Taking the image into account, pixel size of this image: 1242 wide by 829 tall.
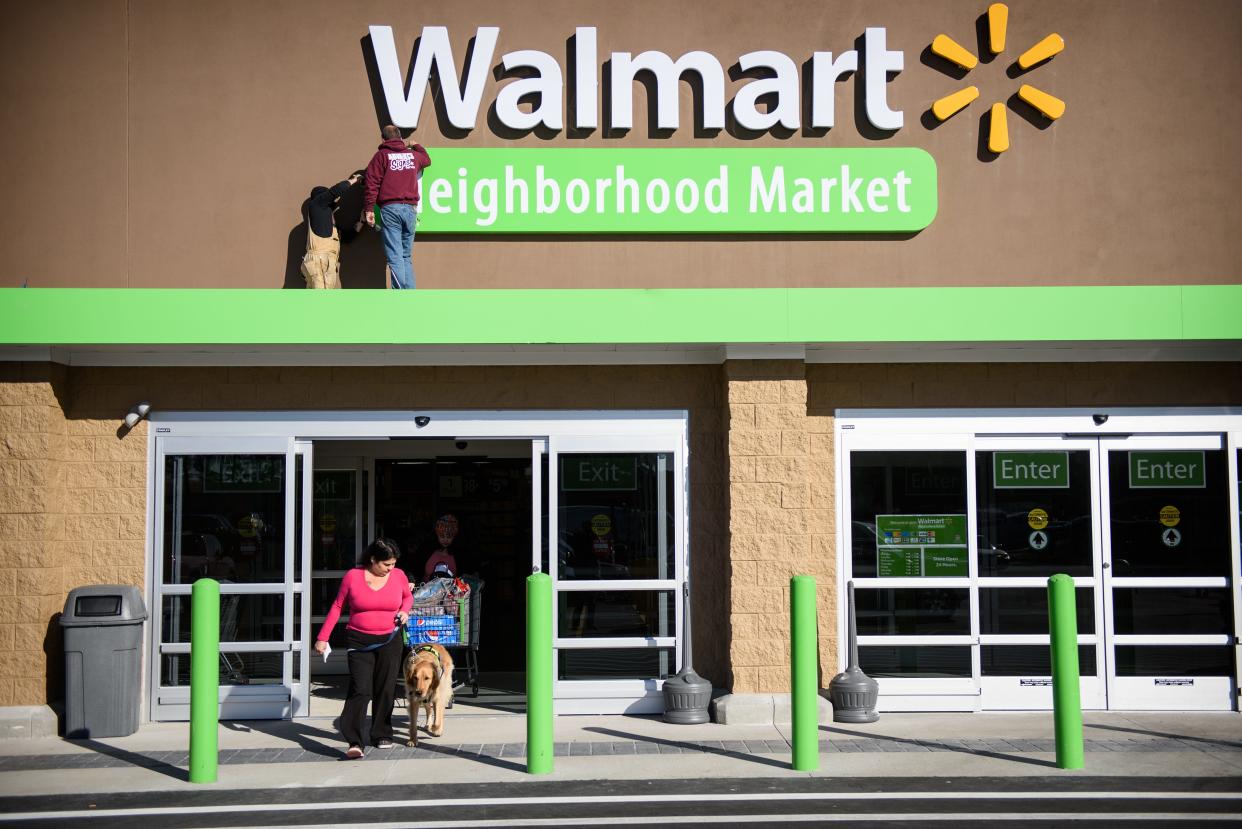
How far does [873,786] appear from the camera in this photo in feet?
26.1

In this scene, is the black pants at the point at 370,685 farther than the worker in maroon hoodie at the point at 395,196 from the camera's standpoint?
No

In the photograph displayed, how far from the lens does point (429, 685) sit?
9.55 m

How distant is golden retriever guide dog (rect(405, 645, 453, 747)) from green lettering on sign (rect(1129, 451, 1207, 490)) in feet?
20.7

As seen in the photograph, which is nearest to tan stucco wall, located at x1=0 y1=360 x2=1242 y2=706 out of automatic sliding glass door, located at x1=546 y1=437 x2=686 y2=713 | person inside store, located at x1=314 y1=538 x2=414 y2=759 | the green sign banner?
automatic sliding glass door, located at x1=546 y1=437 x2=686 y2=713

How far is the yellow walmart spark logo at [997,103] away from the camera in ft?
36.6

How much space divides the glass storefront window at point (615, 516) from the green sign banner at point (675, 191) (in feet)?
6.92

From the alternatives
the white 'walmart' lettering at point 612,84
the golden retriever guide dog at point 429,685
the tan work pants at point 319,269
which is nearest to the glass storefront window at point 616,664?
the golden retriever guide dog at point 429,685

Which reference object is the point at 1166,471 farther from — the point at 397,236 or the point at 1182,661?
the point at 397,236

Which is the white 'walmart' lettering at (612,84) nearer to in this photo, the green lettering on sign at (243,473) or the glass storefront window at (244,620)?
the green lettering on sign at (243,473)

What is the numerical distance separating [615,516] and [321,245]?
3.51 metres

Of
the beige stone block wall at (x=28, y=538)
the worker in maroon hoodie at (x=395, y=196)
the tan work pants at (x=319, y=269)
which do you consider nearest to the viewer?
the beige stone block wall at (x=28, y=538)

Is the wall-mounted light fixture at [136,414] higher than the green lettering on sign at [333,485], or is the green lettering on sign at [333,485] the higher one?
the wall-mounted light fixture at [136,414]

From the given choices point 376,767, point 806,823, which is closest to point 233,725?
point 376,767

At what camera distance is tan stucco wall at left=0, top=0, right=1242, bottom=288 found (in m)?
10.9
